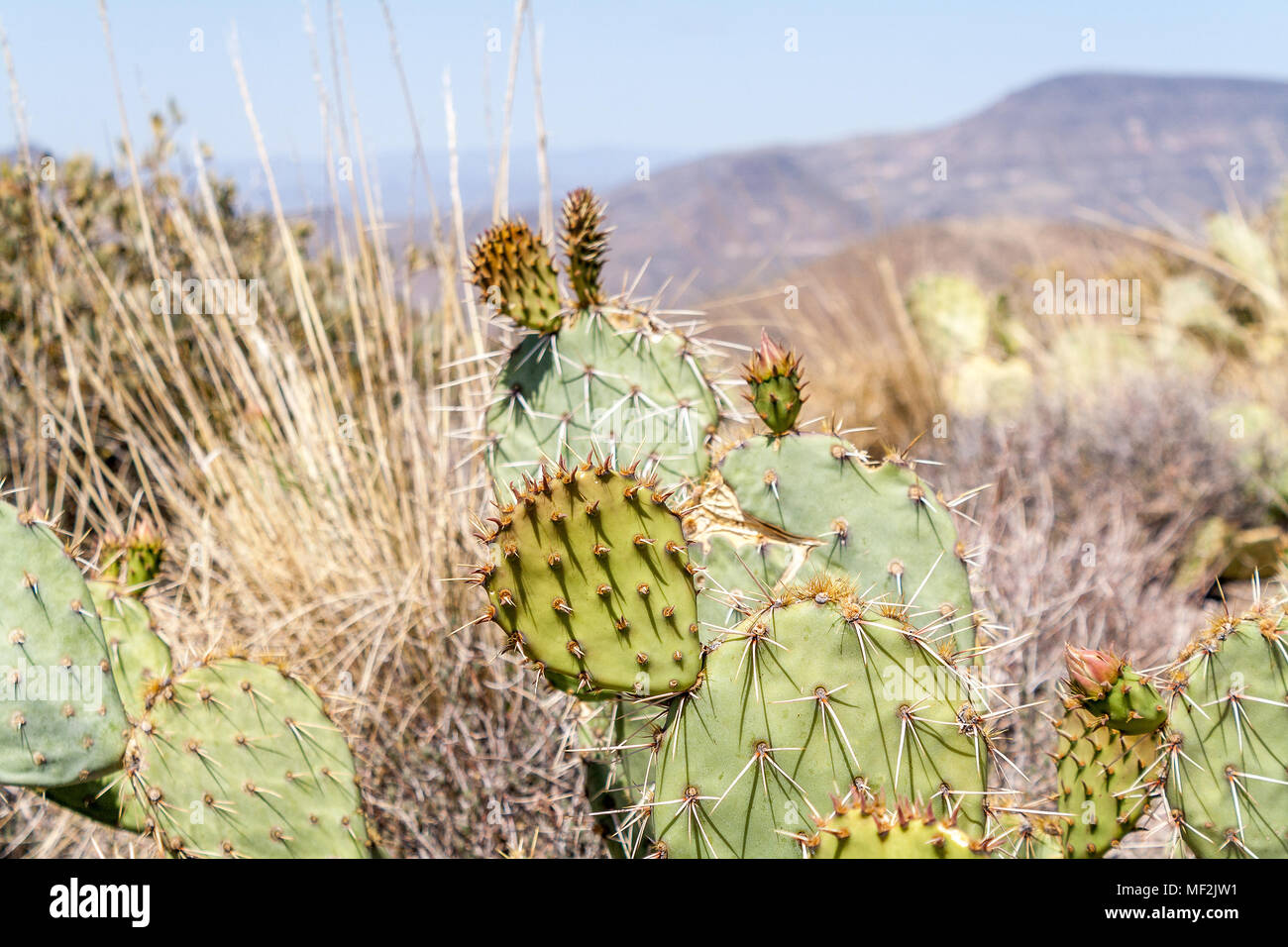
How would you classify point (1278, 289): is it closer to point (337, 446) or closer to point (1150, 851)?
point (1150, 851)

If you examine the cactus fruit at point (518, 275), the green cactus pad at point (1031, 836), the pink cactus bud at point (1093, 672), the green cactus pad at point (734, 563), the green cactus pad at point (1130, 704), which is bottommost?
the green cactus pad at point (1031, 836)

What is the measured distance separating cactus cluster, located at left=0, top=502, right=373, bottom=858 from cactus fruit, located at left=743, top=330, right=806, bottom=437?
33.8 inches

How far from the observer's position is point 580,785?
1.95m

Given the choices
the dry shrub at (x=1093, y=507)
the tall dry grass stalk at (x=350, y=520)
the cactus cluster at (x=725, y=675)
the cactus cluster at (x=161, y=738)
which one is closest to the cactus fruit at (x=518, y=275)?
the tall dry grass stalk at (x=350, y=520)

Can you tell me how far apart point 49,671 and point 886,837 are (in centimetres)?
122

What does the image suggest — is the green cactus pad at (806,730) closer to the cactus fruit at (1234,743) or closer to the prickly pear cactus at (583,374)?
the cactus fruit at (1234,743)

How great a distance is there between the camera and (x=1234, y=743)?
1.19m

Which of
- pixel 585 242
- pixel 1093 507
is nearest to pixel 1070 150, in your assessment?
pixel 1093 507

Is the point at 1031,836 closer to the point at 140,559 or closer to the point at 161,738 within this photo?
the point at 161,738

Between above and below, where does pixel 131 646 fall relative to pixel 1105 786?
above

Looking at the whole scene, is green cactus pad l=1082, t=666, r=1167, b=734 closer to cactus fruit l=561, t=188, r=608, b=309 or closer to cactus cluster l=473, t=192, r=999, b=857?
cactus cluster l=473, t=192, r=999, b=857

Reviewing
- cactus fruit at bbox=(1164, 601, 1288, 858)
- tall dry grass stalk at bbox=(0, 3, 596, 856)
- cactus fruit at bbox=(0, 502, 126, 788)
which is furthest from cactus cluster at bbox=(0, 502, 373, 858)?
cactus fruit at bbox=(1164, 601, 1288, 858)

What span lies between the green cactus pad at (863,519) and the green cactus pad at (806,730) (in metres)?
0.30

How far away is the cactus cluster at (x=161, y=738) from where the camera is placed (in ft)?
4.61
